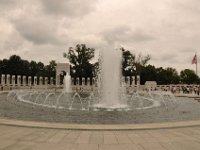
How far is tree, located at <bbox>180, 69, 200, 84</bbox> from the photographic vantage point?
124137 mm

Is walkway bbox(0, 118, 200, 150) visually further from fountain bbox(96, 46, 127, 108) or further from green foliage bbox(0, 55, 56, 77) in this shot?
green foliage bbox(0, 55, 56, 77)

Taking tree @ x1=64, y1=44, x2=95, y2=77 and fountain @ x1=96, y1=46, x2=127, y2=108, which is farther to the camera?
tree @ x1=64, y1=44, x2=95, y2=77

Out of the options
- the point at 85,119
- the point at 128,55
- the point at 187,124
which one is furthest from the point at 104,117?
the point at 128,55

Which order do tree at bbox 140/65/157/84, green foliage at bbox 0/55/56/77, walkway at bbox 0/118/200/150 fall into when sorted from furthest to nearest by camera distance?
green foliage at bbox 0/55/56/77, tree at bbox 140/65/157/84, walkway at bbox 0/118/200/150

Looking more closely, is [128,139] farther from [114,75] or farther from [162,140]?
[114,75]

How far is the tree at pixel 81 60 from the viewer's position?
11162cm

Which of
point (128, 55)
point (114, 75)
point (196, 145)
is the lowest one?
point (196, 145)

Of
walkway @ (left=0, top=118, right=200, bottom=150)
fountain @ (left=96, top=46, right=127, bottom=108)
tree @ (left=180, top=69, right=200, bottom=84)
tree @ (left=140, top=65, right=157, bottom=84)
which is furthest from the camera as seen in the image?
tree @ (left=180, top=69, right=200, bottom=84)

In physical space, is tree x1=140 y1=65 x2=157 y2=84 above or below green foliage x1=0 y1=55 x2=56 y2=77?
below

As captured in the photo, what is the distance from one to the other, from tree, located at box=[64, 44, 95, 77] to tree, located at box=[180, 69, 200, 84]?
35735mm

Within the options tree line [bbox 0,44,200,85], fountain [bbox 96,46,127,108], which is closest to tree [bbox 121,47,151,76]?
tree line [bbox 0,44,200,85]

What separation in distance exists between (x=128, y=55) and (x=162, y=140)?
103608mm

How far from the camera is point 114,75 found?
29.9 m

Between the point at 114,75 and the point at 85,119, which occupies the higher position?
the point at 114,75
